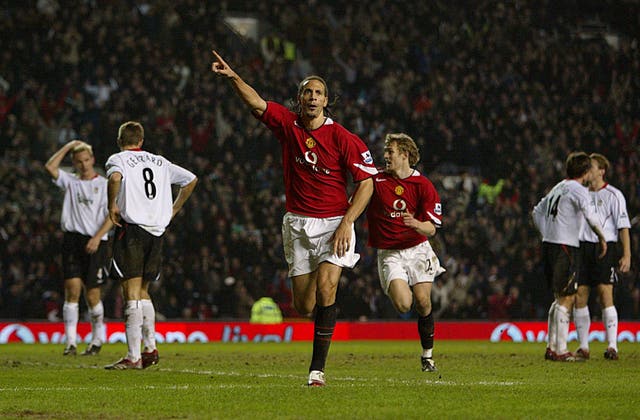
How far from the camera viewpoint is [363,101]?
28375mm

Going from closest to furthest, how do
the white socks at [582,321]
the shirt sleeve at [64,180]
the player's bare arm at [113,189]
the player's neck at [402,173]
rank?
the player's bare arm at [113,189] < the player's neck at [402,173] < the white socks at [582,321] < the shirt sleeve at [64,180]

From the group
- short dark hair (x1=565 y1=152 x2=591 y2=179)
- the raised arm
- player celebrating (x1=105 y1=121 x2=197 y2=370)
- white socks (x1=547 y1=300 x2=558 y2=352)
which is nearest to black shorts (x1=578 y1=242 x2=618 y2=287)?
white socks (x1=547 y1=300 x2=558 y2=352)

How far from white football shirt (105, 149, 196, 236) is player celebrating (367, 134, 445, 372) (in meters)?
2.16

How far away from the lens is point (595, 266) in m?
14.2

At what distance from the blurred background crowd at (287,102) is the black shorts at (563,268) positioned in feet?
24.1

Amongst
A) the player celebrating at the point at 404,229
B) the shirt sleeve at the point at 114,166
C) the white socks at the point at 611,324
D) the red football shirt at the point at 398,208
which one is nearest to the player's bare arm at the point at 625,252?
the white socks at the point at 611,324

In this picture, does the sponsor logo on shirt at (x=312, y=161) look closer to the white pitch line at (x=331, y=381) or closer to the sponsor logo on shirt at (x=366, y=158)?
the sponsor logo on shirt at (x=366, y=158)

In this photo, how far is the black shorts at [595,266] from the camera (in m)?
14.1

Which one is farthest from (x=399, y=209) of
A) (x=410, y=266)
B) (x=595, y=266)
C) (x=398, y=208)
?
(x=595, y=266)

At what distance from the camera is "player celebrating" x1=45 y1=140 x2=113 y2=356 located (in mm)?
14328

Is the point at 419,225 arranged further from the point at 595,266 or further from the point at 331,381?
the point at 595,266

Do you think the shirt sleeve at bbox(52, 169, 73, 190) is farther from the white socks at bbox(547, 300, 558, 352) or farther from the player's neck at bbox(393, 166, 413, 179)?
the white socks at bbox(547, 300, 558, 352)

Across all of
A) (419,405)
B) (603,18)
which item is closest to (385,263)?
(419,405)

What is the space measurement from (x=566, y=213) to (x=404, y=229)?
2.66 metres
